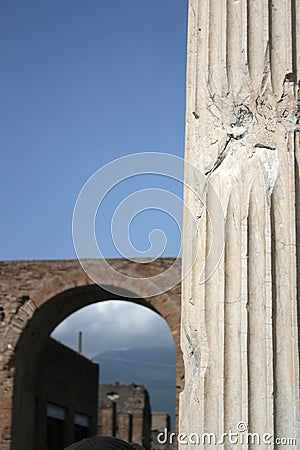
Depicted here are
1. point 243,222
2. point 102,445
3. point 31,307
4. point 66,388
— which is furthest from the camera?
point 66,388

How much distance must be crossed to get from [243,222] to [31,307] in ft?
40.3

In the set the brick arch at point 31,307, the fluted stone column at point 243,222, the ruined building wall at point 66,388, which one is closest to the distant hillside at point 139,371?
the ruined building wall at point 66,388

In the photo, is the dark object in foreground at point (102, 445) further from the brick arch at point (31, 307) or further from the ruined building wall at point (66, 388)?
the ruined building wall at point (66, 388)

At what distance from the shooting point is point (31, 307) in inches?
595

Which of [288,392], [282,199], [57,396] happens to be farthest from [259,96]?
[57,396]

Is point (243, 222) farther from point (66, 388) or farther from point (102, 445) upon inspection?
point (66, 388)

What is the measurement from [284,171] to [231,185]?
0.19 meters

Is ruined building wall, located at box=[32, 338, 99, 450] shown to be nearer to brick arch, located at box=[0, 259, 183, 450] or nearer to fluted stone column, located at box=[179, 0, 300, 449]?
brick arch, located at box=[0, 259, 183, 450]

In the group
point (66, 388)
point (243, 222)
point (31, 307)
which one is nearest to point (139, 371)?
point (66, 388)

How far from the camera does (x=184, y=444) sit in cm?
300

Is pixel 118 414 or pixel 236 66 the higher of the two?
pixel 118 414

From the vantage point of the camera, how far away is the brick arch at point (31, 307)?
48.0 ft

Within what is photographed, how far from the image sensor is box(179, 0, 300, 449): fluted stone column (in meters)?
2.97

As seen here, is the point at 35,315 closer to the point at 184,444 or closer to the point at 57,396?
the point at 57,396
